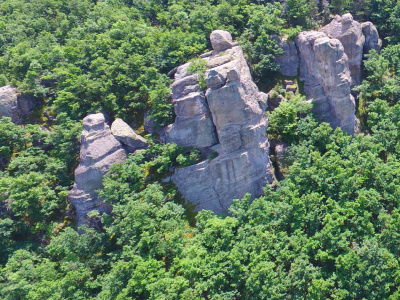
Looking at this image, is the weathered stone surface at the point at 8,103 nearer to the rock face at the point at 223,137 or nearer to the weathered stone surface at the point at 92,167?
the weathered stone surface at the point at 92,167

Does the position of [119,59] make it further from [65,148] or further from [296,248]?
[296,248]

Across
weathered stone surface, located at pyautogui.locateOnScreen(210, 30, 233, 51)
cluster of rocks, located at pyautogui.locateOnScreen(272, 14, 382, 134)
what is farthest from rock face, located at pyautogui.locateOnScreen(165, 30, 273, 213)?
cluster of rocks, located at pyautogui.locateOnScreen(272, 14, 382, 134)

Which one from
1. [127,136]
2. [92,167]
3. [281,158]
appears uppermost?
[127,136]

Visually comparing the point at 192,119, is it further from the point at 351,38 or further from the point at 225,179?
the point at 351,38

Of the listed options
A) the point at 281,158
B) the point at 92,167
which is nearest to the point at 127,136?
the point at 92,167

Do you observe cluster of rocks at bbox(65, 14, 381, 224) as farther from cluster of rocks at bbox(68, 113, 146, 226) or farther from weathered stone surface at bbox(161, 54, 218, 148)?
cluster of rocks at bbox(68, 113, 146, 226)
